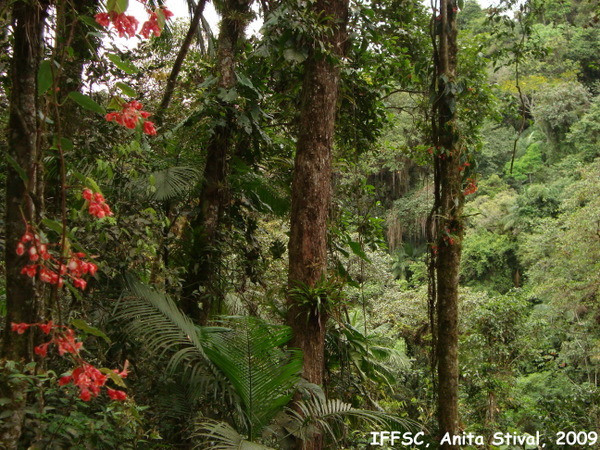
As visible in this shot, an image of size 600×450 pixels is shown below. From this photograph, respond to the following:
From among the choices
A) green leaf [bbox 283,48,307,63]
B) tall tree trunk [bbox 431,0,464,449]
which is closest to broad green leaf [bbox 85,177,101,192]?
green leaf [bbox 283,48,307,63]

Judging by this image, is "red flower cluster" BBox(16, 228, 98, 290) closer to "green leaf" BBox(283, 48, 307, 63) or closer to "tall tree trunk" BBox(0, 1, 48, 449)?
"tall tree trunk" BBox(0, 1, 48, 449)

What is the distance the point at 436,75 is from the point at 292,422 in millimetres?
2242

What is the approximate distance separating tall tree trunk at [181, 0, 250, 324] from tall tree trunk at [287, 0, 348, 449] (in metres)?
0.70

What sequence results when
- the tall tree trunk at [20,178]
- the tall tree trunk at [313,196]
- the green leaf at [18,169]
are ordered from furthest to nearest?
the tall tree trunk at [313,196], the tall tree trunk at [20,178], the green leaf at [18,169]

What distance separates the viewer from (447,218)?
130 inches

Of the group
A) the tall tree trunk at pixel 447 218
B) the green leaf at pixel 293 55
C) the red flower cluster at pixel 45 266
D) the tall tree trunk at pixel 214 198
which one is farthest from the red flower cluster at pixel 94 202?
the tall tree trunk at pixel 447 218

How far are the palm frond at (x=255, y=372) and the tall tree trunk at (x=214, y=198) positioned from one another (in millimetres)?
922

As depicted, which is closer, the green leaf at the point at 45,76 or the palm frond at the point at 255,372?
the green leaf at the point at 45,76

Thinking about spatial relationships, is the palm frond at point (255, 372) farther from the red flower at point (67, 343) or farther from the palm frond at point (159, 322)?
the red flower at point (67, 343)

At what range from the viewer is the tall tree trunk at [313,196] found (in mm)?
3109

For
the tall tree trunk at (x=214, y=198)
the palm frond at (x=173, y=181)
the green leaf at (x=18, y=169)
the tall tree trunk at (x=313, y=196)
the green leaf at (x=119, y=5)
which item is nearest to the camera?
the green leaf at (x=119, y=5)

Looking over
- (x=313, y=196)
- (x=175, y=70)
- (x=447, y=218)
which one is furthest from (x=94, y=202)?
(x=175, y=70)

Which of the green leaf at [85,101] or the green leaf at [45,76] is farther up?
the green leaf at [45,76]

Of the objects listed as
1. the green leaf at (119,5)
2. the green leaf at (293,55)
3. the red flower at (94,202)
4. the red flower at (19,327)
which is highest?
the green leaf at (293,55)
